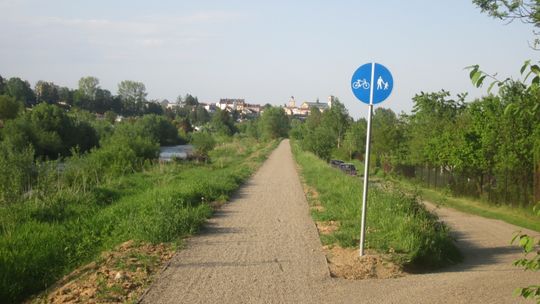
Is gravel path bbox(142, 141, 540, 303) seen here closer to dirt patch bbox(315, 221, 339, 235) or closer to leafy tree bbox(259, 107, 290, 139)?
dirt patch bbox(315, 221, 339, 235)

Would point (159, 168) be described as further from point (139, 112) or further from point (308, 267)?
point (139, 112)

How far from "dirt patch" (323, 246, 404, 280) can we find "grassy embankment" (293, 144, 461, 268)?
0.27 metres

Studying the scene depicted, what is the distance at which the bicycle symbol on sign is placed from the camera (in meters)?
7.70

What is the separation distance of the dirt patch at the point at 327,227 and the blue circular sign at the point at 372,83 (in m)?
3.41

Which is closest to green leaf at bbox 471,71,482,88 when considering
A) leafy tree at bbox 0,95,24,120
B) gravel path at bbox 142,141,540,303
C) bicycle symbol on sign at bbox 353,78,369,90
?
gravel path at bbox 142,141,540,303

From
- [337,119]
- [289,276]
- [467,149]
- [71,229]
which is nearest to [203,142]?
[337,119]

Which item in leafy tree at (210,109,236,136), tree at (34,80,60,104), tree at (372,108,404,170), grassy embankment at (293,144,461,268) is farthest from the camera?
tree at (34,80,60,104)

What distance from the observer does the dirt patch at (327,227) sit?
10393mm

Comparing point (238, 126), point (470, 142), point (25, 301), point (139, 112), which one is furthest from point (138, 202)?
point (139, 112)

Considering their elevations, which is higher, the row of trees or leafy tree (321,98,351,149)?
the row of trees

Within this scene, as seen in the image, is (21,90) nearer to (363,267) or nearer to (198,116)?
(198,116)

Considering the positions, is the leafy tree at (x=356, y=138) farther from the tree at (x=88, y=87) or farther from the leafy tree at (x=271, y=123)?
the tree at (x=88, y=87)

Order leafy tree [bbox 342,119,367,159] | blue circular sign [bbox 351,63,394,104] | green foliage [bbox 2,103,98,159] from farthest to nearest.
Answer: leafy tree [bbox 342,119,367,159] → green foliage [bbox 2,103,98,159] → blue circular sign [bbox 351,63,394,104]

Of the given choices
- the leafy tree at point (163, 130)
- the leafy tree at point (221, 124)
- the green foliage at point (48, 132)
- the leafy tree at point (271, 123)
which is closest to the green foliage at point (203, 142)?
the green foliage at point (48, 132)
